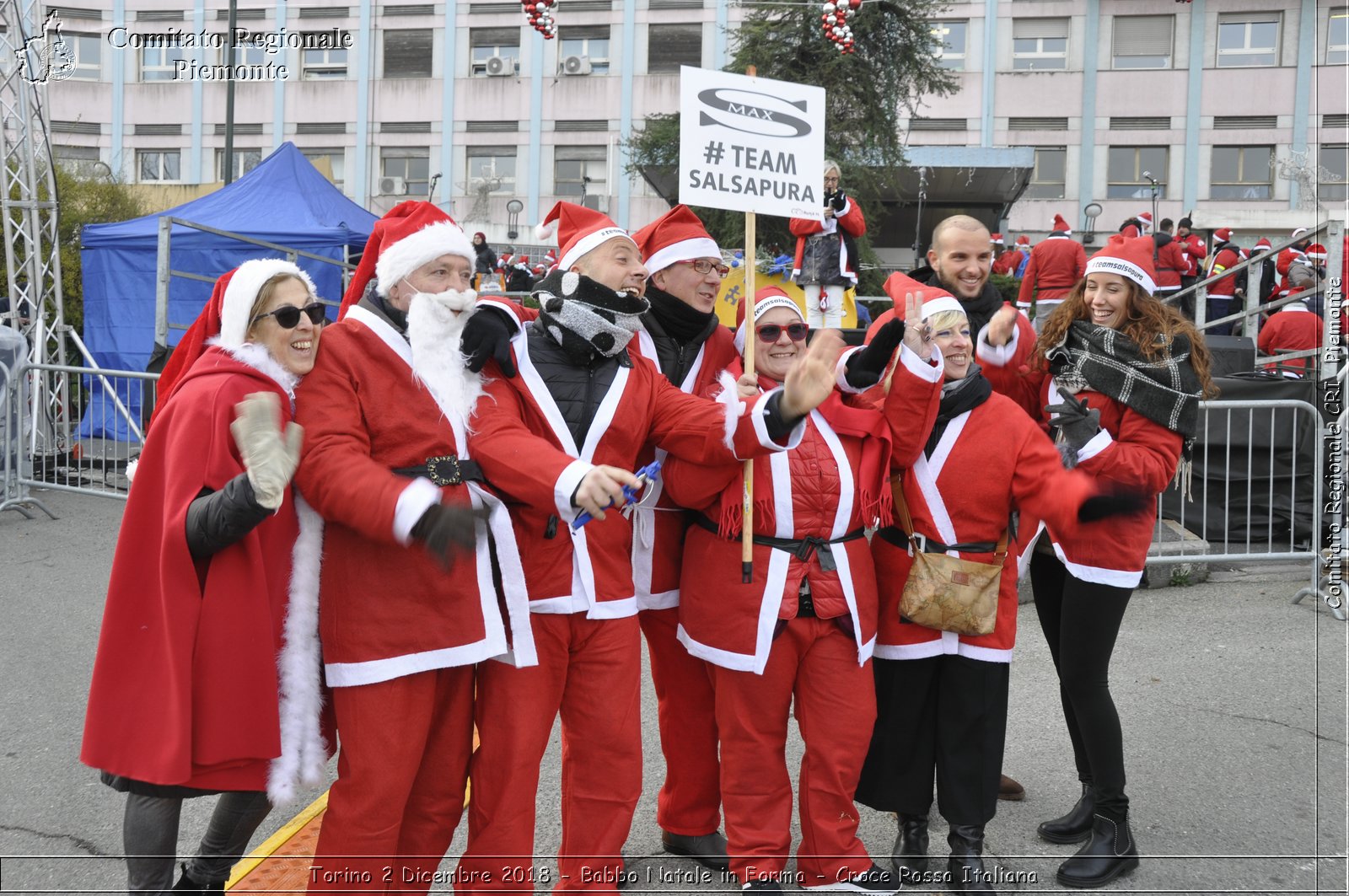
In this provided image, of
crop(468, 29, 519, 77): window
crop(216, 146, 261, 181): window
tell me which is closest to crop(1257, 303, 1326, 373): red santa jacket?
crop(468, 29, 519, 77): window

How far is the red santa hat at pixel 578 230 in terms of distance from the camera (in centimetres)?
361

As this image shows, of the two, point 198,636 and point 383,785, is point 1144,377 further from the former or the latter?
point 198,636

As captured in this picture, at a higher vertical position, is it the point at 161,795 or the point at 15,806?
the point at 161,795

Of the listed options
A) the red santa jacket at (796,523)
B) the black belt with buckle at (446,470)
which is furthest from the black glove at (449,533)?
the red santa jacket at (796,523)

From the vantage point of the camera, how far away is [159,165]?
131 feet

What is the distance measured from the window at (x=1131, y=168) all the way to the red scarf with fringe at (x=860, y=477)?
33.5 meters

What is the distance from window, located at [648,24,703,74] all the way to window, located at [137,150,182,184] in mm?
17759

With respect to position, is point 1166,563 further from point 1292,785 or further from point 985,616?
point 985,616

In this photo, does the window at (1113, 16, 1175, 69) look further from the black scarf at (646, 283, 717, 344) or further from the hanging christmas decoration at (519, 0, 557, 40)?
the black scarf at (646, 283, 717, 344)

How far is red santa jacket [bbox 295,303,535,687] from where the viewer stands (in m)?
3.04

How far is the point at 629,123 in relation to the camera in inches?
1447

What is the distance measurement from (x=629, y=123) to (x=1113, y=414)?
3479 cm

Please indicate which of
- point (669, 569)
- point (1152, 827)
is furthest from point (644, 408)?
point (1152, 827)

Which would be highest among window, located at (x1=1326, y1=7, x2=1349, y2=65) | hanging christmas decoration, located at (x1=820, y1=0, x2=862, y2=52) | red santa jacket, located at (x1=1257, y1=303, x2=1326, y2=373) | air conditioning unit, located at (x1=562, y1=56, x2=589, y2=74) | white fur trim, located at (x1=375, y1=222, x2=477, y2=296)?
air conditioning unit, located at (x1=562, y1=56, x2=589, y2=74)
